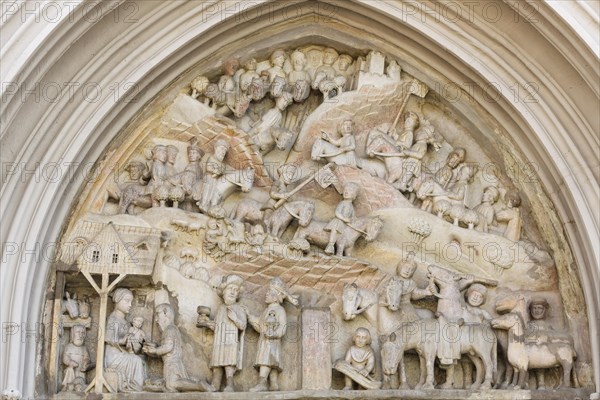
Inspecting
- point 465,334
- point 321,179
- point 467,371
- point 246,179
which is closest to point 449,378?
point 467,371

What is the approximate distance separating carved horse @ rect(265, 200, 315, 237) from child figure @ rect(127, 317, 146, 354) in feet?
3.44

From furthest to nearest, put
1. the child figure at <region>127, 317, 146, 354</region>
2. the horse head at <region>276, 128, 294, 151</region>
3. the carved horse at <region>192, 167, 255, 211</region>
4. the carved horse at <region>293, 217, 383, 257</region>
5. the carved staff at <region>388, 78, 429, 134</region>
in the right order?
1. the carved staff at <region>388, 78, 429, 134</region>
2. the horse head at <region>276, 128, 294, 151</region>
3. the carved horse at <region>192, 167, 255, 211</region>
4. the carved horse at <region>293, 217, 383, 257</region>
5. the child figure at <region>127, 317, 146, 354</region>

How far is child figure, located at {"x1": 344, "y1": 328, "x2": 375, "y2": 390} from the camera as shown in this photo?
27.1 ft

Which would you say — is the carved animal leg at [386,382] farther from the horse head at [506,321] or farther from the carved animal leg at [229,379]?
the carved animal leg at [229,379]

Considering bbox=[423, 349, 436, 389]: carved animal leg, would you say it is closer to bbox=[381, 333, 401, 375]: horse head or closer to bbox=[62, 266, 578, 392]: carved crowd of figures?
bbox=[62, 266, 578, 392]: carved crowd of figures

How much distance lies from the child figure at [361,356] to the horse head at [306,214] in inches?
31.9

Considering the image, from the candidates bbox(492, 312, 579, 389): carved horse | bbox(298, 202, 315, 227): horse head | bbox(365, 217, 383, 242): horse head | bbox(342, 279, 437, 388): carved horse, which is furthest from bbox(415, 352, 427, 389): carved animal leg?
bbox(298, 202, 315, 227): horse head

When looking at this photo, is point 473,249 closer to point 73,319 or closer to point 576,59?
point 576,59

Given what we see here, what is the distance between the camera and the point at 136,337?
8.34 m

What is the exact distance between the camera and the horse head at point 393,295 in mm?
8383

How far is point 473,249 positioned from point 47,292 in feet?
9.14

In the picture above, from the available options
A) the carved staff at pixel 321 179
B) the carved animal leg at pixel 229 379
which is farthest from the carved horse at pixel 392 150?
the carved animal leg at pixel 229 379

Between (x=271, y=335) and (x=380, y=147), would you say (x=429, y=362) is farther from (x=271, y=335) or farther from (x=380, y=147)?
(x=380, y=147)

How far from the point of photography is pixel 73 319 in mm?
8398
